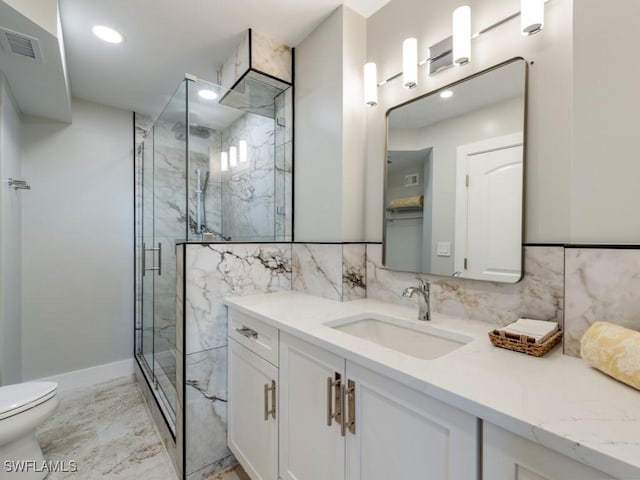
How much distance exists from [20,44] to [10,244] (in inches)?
51.6

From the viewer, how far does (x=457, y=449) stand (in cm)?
69

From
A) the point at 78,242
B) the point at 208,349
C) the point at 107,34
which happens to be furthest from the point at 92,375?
the point at 107,34

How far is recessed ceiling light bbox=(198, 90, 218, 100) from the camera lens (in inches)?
74.9

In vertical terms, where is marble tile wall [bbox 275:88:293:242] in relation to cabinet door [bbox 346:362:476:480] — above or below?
above

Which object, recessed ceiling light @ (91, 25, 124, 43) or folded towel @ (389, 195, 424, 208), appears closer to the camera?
folded towel @ (389, 195, 424, 208)

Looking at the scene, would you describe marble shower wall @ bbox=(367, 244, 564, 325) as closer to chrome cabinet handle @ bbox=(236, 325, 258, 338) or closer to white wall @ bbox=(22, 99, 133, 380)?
chrome cabinet handle @ bbox=(236, 325, 258, 338)

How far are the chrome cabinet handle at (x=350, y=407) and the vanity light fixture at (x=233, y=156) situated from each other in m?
1.79

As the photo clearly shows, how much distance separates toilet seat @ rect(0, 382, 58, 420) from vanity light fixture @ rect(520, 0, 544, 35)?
8.82 feet

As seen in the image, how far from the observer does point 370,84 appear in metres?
1.67

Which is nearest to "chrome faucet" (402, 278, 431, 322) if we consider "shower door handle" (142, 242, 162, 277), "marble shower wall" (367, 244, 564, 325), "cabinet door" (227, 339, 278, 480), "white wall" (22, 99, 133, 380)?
"marble shower wall" (367, 244, 564, 325)

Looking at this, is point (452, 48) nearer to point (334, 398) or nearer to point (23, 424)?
point (334, 398)

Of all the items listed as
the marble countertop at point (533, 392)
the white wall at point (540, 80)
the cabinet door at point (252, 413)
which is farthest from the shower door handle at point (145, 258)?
the white wall at point (540, 80)

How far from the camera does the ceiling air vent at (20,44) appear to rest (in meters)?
1.45

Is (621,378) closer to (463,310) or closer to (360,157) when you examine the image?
(463,310)
